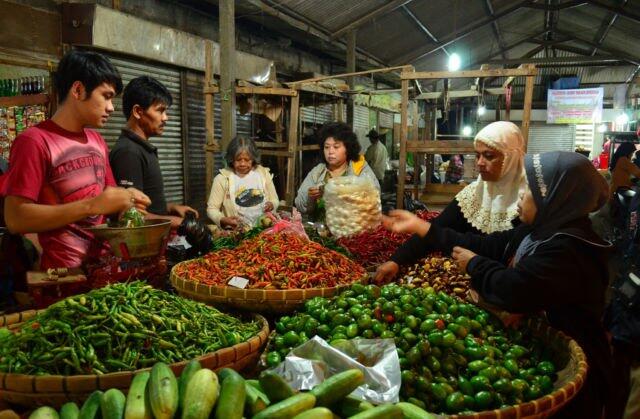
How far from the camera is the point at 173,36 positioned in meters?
7.09

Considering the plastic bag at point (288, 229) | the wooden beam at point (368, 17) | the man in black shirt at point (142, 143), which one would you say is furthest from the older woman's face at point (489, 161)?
the wooden beam at point (368, 17)

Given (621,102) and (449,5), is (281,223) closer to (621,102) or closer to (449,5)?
(449,5)

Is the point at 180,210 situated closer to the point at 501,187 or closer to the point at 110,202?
the point at 110,202

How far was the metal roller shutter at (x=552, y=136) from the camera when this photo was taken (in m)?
22.7

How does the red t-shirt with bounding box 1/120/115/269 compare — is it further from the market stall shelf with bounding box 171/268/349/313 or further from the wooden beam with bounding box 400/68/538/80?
the wooden beam with bounding box 400/68/538/80

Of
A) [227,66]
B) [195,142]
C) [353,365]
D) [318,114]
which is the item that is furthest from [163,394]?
[318,114]

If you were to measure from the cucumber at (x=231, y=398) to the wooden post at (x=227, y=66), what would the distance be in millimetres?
5283

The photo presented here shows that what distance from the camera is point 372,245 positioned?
12.1 feet

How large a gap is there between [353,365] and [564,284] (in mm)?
1086

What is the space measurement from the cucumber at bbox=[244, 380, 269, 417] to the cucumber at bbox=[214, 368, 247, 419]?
35 millimetres

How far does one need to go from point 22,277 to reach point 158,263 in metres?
1.81

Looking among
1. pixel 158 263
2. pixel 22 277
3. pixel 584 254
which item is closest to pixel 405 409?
pixel 584 254

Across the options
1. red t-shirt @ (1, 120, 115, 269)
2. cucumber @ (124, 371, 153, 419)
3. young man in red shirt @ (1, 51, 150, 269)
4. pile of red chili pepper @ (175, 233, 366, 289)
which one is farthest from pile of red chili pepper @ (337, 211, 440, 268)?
cucumber @ (124, 371, 153, 419)

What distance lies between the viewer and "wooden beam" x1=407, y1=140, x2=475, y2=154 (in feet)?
17.1
